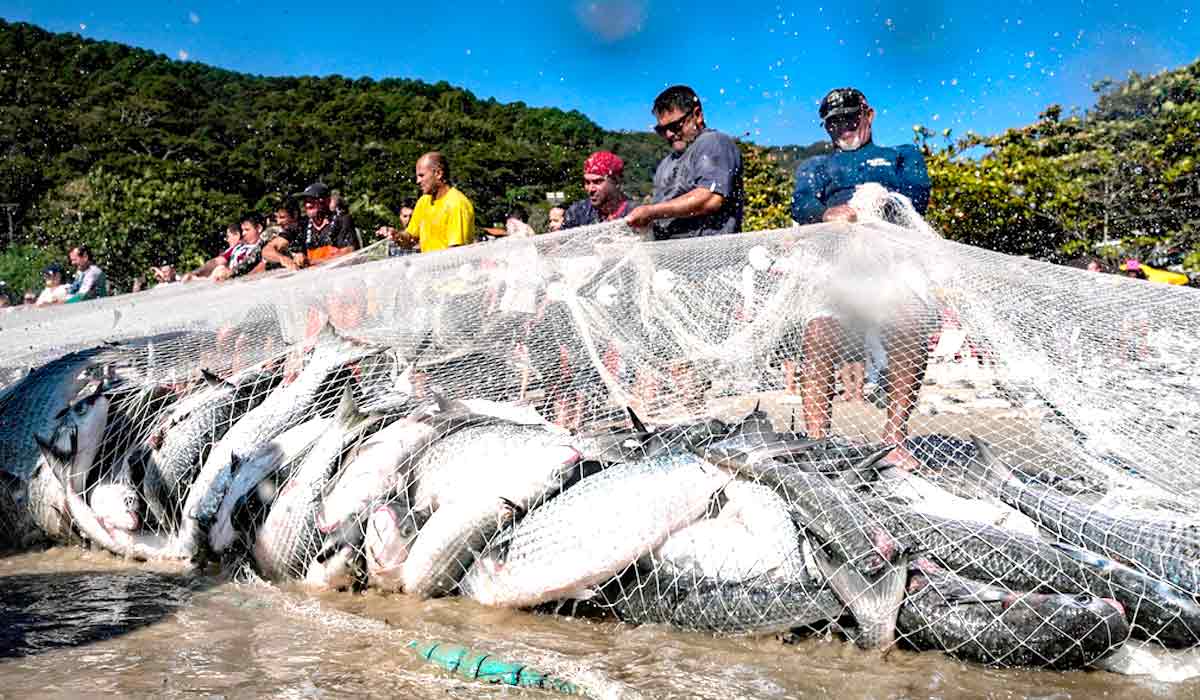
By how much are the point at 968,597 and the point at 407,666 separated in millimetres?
1616

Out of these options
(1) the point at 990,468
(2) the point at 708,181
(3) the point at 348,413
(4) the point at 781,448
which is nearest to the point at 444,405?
(3) the point at 348,413

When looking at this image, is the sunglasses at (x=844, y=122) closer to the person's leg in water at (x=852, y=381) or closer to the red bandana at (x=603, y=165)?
the person's leg in water at (x=852, y=381)

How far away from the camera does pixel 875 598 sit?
2.63 meters

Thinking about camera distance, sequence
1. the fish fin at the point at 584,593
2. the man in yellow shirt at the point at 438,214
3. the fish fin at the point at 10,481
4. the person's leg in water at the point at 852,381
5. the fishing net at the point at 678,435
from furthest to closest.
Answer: the man in yellow shirt at the point at 438,214 → the fish fin at the point at 10,481 → the person's leg in water at the point at 852,381 → the fish fin at the point at 584,593 → the fishing net at the point at 678,435

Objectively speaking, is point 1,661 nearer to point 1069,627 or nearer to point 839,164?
point 1069,627

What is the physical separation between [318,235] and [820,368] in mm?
4824

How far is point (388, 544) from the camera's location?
10.3 feet

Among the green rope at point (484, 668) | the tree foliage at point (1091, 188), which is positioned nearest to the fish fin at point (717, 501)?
the green rope at point (484, 668)

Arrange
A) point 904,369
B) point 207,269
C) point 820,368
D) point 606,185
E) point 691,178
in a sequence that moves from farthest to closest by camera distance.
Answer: point 207,269
point 606,185
point 691,178
point 820,368
point 904,369

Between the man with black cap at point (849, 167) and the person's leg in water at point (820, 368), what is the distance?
2.17 feet

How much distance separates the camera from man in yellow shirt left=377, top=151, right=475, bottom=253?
5660 mm

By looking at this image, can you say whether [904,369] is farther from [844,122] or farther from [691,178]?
[691,178]

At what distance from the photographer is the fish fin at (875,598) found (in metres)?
2.63

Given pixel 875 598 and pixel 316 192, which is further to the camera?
pixel 316 192
